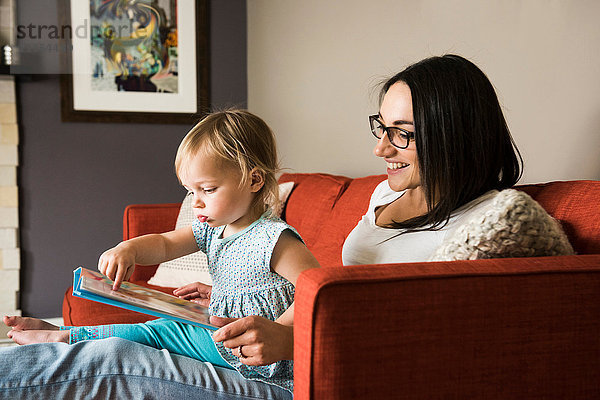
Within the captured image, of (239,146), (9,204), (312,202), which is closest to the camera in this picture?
(239,146)

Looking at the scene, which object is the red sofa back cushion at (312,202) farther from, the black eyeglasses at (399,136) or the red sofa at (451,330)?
the red sofa at (451,330)

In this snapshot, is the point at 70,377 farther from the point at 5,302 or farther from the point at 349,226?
the point at 5,302

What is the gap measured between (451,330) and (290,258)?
477mm

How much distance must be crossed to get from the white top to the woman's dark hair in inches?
0.9

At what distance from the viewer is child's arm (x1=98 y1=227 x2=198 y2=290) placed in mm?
1244

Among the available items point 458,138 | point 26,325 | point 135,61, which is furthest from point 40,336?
point 135,61

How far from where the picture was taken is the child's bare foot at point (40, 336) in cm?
126

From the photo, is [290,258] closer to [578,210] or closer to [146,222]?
[578,210]

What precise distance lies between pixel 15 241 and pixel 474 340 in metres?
3.22

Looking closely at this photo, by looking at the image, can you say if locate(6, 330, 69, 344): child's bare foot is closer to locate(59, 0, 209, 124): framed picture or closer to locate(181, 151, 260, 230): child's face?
locate(181, 151, 260, 230): child's face

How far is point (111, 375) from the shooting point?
40.6 inches

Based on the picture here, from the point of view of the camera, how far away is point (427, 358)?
873 mm

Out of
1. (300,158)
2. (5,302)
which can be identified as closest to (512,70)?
(300,158)

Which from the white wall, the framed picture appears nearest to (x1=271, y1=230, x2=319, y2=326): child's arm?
the white wall
